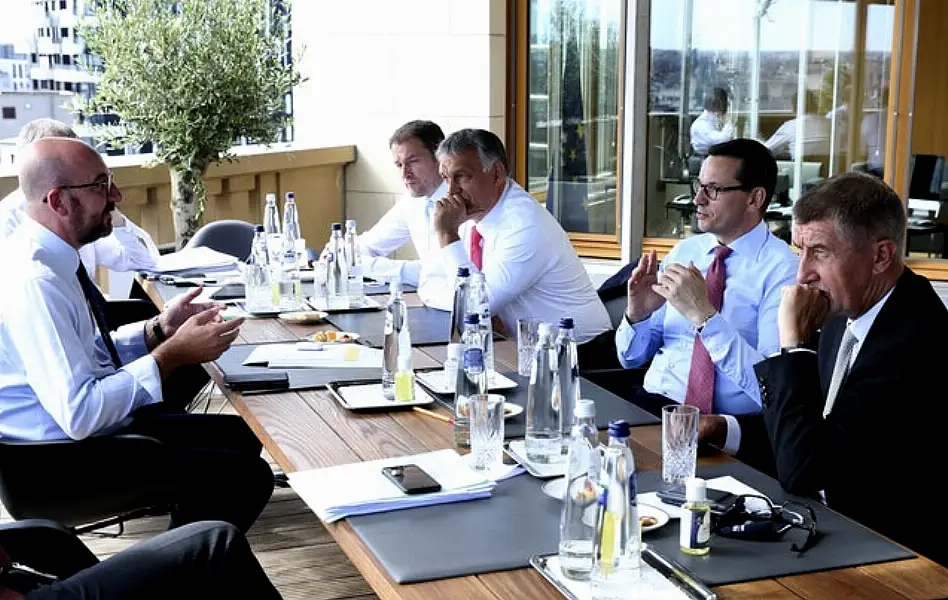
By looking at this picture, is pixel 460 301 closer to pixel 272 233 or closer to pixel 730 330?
pixel 730 330

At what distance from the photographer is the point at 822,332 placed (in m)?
2.56

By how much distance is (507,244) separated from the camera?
3.85 meters

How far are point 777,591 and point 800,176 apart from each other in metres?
5.07

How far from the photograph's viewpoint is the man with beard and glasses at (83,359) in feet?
8.90

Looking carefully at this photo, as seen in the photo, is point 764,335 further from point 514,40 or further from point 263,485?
point 514,40

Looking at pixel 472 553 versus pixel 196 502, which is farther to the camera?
pixel 196 502

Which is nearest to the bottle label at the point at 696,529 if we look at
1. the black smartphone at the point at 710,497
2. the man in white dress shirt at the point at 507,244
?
the black smartphone at the point at 710,497

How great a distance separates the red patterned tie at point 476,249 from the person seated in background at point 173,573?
2.10 m

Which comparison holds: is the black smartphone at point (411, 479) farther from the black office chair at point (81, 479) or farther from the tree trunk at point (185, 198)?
the tree trunk at point (185, 198)

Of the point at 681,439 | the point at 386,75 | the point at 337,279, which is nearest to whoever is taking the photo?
the point at 681,439

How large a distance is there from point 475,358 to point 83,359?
105 cm

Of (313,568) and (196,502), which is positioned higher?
(196,502)

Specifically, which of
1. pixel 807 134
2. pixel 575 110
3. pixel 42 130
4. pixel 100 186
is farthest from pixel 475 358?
pixel 575 110

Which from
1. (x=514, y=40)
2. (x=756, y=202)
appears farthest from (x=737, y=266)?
(x=514, y=40)
